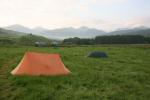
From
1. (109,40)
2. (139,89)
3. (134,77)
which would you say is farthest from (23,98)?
(109,40)

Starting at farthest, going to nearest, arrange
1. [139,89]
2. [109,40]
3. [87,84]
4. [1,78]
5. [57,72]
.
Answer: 1. [109,40]
2. [57,72]
3. [1,78]
4. [87,84]
5. [139,89]

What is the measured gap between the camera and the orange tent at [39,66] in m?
15.7

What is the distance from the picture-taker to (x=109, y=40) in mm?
111125

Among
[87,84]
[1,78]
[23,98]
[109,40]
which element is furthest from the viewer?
[109,40]

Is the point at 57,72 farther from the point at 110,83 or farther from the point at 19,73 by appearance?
the point at 110,83

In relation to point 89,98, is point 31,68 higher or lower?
higher

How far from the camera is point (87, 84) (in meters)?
13.8

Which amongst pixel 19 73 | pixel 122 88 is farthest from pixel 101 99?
pixel 19 73

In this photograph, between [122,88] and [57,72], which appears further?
[57,72]

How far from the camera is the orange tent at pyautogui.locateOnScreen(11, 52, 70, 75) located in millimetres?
15727

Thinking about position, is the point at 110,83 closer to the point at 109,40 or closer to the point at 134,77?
the point at 134,77

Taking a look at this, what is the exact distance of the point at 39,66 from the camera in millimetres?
15992

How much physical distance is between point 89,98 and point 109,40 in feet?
335

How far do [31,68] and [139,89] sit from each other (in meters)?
8.02
